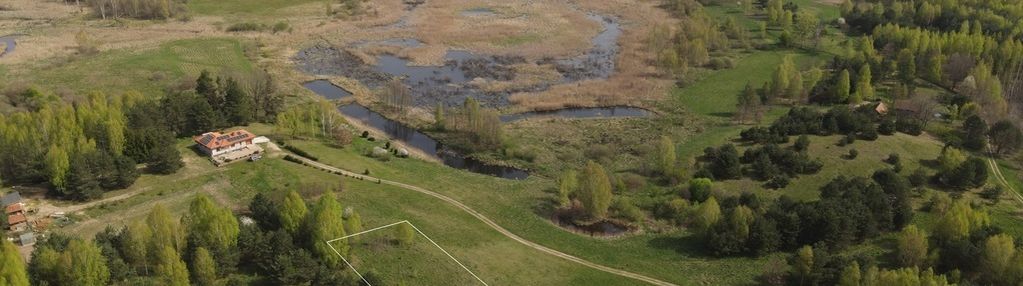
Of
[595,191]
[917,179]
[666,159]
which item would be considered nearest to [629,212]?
[595,191]

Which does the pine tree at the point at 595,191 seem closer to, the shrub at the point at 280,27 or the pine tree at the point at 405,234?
the pine tree at the point at 405,234

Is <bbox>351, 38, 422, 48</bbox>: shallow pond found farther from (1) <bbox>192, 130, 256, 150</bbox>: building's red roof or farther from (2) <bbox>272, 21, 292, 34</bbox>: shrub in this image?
(1) <bbox>192, 130, 256, 150</bbox>: building's red roof

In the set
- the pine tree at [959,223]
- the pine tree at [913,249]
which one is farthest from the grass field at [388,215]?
the pine tree at [959,223]

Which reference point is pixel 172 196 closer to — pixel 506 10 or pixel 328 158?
pixel 328 158

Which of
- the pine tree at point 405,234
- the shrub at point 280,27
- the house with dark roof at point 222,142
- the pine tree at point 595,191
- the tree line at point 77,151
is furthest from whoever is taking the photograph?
the shrub at point 280,27

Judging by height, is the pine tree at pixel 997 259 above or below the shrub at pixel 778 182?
above
